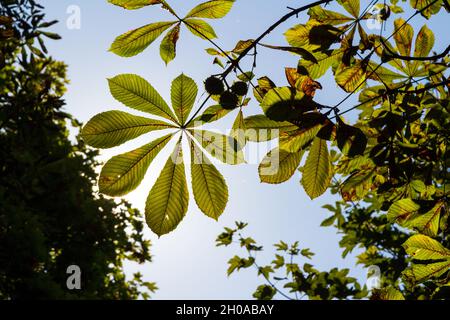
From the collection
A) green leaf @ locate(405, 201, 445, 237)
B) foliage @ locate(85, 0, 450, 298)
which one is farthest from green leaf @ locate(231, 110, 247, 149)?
green leaf @ locate(405, 201, 445, 237)

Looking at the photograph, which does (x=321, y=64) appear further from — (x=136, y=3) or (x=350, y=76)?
(x=136, y=3)

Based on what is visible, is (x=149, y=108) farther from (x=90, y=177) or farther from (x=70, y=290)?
(x=90, y=177)

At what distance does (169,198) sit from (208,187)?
121 mm

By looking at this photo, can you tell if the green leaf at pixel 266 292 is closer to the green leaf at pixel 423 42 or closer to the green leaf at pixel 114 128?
the green leaf at pixel 423 42

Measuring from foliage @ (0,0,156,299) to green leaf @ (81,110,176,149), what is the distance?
3949 mm

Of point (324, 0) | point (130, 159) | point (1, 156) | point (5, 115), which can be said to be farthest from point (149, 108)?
point (1, 156)

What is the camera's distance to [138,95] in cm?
114

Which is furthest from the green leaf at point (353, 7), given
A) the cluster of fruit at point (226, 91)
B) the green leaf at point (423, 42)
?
the cluster of fruit at point (226, 91)

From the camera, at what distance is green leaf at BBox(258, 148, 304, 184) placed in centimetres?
112

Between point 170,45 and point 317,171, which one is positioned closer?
point 317,171

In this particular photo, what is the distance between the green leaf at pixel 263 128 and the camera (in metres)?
1.12

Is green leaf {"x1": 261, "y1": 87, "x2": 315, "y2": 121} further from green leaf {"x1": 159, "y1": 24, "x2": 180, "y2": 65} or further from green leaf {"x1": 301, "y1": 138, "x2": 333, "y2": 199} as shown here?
green leaf {"x1": 159, "y1": 24, "x2": 180, "y2": 65}

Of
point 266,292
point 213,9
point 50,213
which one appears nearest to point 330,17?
point 213,9

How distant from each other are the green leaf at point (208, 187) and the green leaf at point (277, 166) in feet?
0.45
